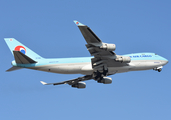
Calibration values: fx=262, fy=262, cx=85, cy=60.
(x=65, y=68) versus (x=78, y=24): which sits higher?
(x=78, y=24)

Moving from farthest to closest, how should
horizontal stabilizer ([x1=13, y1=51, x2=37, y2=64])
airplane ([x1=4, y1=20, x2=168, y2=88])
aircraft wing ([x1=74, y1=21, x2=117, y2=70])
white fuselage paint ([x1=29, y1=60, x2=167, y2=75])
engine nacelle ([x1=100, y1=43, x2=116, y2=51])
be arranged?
white fuselage paint ([x1=29, y1=60, x2=167, y2=75]) → airplane ([x1=4, y1=20, x2=168, y2=88]) → horizontal stabilizer ([x1=13, y1=51, x2=37, y2=64]) → engine nacelle ([x1=100, y1=43, x2=116, y2=51]) → aircraft wing ([x1=74, y1=21, x2=117, y2=70])

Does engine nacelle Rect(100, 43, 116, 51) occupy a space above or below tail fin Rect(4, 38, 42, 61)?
below

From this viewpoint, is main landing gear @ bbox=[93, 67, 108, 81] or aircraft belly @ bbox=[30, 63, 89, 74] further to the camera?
main landing gear @ bbox=[93, 67, 108, 81]

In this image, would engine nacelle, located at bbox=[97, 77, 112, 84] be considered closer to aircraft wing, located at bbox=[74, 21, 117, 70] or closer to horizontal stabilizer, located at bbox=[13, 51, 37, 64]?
aircraft wing, located at bbox=[74, 21, 117, 70]

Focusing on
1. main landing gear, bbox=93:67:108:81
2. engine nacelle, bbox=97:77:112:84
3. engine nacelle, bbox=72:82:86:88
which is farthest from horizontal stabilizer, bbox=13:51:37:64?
engine nacelle, bbox=97:77:112:84

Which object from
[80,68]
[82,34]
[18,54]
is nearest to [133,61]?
[80,68]

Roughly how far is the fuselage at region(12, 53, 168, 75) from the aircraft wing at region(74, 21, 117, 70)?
0.95 m

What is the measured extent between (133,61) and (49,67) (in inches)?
594

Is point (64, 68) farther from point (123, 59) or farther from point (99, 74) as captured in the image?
point (123, 59)

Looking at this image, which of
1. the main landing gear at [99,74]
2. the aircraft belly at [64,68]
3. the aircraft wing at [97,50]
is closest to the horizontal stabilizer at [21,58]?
the aircraft belly at [64,68]

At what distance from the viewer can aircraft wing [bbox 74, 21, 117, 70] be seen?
3515 centimetres

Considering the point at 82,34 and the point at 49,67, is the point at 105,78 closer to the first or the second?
the point at 49,67

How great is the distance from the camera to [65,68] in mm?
43281

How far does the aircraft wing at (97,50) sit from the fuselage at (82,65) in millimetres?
952
